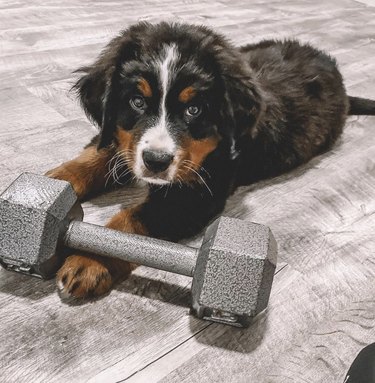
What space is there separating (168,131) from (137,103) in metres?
0.16

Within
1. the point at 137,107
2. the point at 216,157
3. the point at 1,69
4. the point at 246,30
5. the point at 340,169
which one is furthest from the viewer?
the point at 246,30

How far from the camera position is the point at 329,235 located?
6.03 ft

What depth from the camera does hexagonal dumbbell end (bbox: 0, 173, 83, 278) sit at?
129 cm

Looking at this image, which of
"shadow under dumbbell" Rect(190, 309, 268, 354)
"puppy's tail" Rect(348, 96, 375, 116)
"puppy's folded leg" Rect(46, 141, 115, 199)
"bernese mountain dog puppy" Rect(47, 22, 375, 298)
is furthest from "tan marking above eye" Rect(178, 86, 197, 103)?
"puppy's tail" Rect(348, 96, 375, 116)

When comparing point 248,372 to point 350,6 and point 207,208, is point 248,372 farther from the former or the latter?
point 350,6

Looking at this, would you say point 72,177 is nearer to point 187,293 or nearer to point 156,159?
point 156,159

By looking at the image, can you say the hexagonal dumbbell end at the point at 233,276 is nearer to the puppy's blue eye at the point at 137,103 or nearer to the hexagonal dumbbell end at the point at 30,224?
the hexagonal dumbbell end at the point at 30,224

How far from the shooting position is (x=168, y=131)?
1585mm

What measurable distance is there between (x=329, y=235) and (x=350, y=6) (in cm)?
392

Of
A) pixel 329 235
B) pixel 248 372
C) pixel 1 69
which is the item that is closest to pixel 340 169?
pixel 329 235

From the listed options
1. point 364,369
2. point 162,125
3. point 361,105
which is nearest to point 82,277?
point 162,125

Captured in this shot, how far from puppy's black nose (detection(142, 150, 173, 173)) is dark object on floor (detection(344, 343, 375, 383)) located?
2.50 feet

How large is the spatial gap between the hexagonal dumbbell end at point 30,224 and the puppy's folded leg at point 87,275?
0.07m

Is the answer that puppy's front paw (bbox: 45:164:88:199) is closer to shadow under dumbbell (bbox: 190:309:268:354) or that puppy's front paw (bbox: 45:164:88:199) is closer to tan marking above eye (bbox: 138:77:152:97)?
tan marking above eye (bbox: 138:77:152:97)
